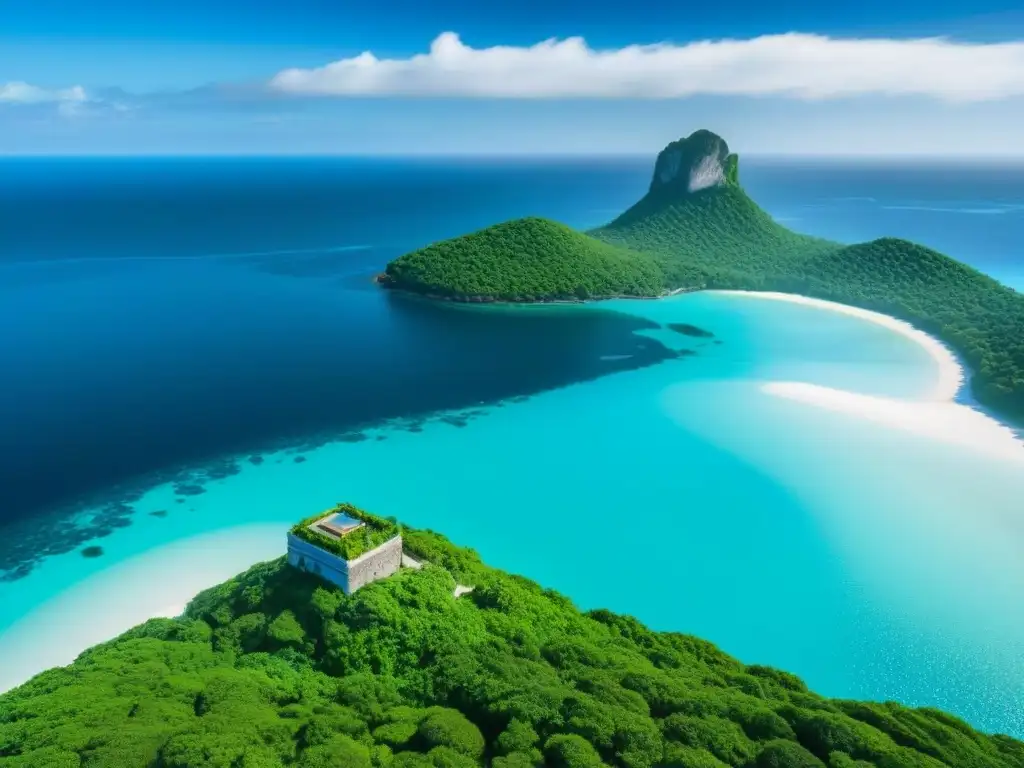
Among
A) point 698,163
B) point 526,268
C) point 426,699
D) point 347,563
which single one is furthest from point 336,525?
point 698,163

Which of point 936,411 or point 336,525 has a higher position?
point 936,411

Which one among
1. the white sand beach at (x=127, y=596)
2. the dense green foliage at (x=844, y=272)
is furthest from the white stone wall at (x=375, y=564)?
the dense green foliage at (x=844, y=272)

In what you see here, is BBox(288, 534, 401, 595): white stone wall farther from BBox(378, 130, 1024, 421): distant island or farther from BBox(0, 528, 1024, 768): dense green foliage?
BBox(378, 130, 1024, 421): distant island

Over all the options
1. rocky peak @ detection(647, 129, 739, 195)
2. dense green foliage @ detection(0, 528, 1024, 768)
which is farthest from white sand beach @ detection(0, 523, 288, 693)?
rocky peak @ detection(647, 129, 739, 195)

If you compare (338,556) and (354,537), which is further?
(354,537)

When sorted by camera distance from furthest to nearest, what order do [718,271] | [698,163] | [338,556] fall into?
[698,163] < [718,271] < [338,556]

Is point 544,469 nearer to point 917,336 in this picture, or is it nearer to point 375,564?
point 375,564
